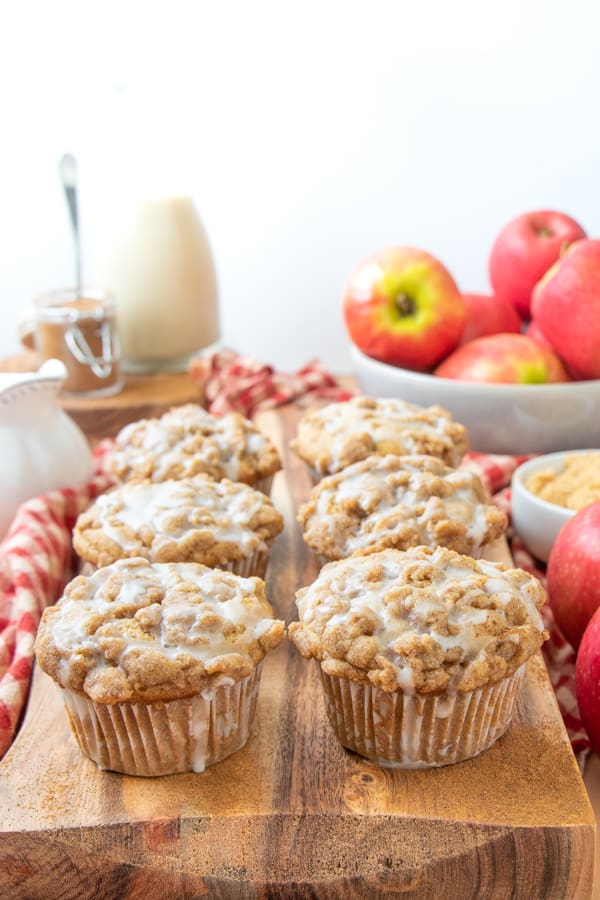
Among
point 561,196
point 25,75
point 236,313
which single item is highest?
point 25,75

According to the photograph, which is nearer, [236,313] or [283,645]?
[283,645]

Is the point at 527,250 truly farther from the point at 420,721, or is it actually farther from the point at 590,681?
the point at 420,721

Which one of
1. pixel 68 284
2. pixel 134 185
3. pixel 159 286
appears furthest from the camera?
pixel 68 284

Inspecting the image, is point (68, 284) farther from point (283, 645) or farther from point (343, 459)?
point (283, 645)

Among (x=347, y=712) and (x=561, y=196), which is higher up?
(x=561, y=196)

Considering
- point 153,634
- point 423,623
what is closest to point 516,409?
point 423,623

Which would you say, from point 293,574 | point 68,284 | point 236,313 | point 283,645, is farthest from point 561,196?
point 283,645

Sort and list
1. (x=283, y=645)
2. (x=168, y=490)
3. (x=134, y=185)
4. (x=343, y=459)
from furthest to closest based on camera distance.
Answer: (x=134, y=185) → (x=343, y=459) → (x=168, y=490) → (x=283, y=645)

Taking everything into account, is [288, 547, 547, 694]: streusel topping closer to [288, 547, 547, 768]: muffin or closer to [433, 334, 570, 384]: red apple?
[288, 547, 547, 768]: muffin
